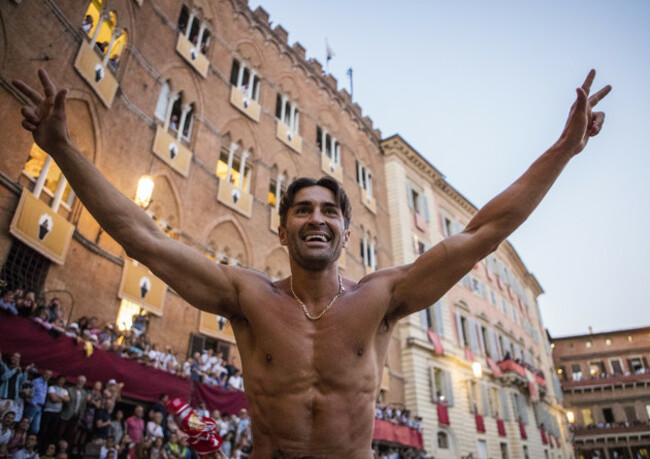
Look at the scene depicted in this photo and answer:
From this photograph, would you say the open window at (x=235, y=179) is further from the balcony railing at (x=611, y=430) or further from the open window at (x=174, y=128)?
the balcony railing at (x=611, y=430)

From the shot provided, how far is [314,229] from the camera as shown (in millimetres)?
2293

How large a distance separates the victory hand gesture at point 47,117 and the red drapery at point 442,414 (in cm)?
2388

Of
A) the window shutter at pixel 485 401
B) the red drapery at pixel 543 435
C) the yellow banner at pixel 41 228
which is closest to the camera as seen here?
the yellow banner at pixel 41 228

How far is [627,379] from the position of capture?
1812 inches

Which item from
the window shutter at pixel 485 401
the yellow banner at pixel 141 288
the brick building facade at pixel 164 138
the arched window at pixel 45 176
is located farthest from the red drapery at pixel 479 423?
the arched window at pixel 45 176

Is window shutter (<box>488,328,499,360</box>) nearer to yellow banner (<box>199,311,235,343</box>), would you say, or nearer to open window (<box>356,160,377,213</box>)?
open window (<box>356,160,377,213</box>)

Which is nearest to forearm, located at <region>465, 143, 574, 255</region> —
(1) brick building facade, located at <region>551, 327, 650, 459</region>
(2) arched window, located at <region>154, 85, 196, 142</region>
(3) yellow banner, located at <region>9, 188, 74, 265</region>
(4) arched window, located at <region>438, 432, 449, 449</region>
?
(3) yellow banner, located at <region>9, 188, 74, 265</region>

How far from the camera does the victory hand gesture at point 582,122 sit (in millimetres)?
2203

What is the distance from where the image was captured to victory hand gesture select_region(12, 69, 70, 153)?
201 centimetres

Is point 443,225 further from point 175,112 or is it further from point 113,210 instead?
point 113,210

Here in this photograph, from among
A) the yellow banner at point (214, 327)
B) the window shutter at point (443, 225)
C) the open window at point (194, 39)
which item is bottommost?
the yellow banner at point (214, 327)

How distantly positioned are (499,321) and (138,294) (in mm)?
30301

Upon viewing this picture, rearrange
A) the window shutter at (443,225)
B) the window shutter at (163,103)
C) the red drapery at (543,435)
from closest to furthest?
1. the window shutter at (163,103)
2. the window shutter at (443,225)
3. the red drapery at (543,435)

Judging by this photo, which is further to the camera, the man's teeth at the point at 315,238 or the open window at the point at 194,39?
the open window at the point at 194,39
